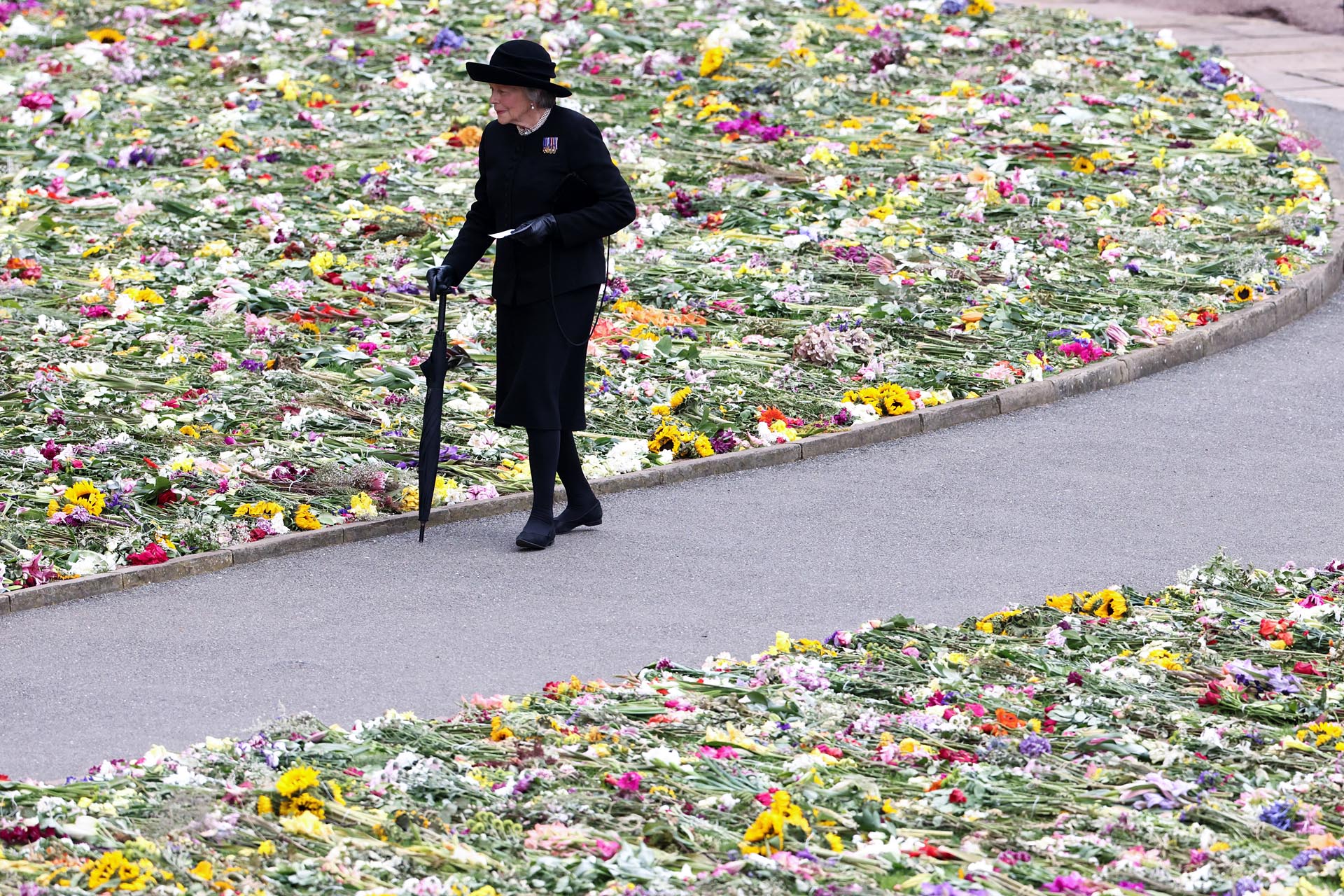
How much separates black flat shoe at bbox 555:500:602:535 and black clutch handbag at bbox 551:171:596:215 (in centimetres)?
122

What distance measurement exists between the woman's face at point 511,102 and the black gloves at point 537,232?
0.42m

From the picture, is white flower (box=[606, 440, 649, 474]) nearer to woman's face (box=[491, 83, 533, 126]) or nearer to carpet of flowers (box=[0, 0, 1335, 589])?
carpet of flowers (box=[0, 0, 1335, 589])

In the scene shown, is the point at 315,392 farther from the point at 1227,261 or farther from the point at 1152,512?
the point at 1227,261

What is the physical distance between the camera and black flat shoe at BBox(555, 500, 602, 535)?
794 cm

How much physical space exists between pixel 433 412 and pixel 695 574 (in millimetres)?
1264

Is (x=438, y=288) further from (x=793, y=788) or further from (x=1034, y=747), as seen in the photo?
(x=1034, y=747)

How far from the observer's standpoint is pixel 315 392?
9359mm

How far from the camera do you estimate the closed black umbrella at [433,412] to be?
768 cm

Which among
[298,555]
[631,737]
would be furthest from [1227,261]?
[631,737]

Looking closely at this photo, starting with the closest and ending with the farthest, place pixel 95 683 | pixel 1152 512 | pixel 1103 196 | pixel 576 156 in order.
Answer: pixel 95 683
pixel 576 156
pixel 1152 512
pixel 1103 196

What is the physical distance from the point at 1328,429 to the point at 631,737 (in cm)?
489

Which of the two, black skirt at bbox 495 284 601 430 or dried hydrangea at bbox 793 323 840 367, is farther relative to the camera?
dried hydrangea at bbox 793 323 840 367

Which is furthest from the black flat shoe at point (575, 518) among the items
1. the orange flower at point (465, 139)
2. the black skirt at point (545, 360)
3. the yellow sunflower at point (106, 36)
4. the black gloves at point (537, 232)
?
the yellow sunflower at point (106, 36)

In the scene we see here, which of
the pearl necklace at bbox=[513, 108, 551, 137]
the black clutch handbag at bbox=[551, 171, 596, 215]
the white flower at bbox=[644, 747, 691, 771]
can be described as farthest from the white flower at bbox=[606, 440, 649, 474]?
the white flower at bbox=[644, 747, 691, 771]
